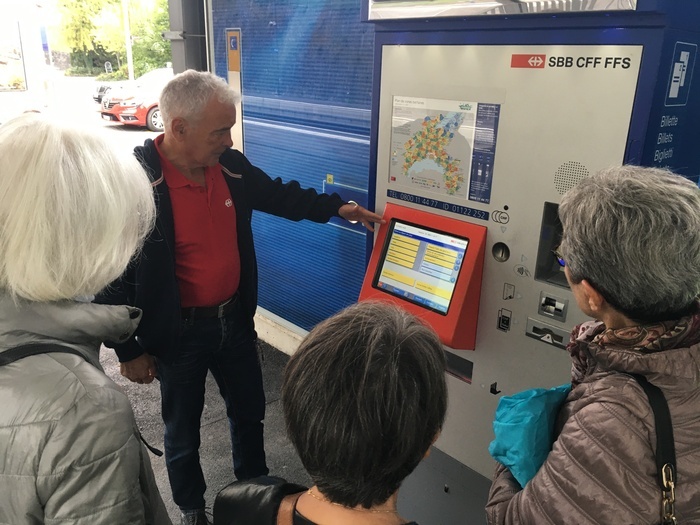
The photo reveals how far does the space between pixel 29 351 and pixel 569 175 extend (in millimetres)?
1381

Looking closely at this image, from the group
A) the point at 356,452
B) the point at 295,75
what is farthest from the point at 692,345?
the point at 295,75

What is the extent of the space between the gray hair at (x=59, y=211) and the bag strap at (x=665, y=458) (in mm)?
998

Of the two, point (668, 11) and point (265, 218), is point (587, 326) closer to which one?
point (668, 11)

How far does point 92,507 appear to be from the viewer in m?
0.98

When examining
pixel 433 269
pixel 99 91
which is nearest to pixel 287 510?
pixel 433 269

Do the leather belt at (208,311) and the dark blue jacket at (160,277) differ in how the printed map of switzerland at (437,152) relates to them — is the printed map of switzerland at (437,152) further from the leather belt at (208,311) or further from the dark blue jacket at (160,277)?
the leather belt at (208,311)

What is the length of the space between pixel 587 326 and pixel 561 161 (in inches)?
23.6

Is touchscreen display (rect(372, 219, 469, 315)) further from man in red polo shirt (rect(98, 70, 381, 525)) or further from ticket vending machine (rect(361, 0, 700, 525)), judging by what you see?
man in red polo shirt (rect(98, 70, 381, 525))

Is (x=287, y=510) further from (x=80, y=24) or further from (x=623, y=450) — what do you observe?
(x=80, y=24)

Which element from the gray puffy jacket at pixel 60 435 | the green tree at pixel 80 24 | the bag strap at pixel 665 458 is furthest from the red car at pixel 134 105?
the bag strap at pixel 665 458

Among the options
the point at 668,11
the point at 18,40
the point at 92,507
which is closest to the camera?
the point at 92,507

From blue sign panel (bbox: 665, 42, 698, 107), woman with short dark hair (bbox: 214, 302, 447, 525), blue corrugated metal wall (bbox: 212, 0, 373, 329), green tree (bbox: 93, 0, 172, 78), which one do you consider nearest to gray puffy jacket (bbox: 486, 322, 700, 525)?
woman with short dark hair (bbox: 214, 302, 447, 525)

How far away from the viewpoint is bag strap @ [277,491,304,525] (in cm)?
93

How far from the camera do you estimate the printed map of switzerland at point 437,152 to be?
6.17 feet
